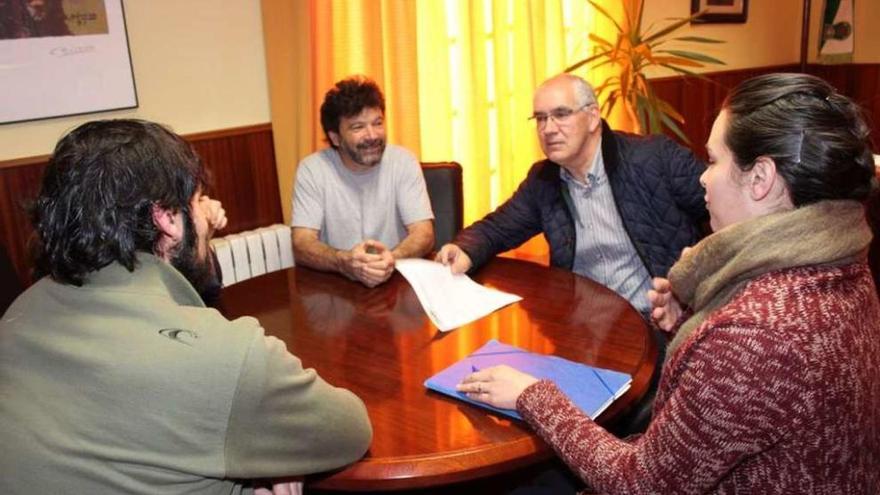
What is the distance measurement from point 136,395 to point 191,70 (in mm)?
2079

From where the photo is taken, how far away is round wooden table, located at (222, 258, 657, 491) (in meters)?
1.10

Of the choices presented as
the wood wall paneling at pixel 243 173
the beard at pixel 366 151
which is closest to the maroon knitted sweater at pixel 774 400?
the beard at pixel 366 151

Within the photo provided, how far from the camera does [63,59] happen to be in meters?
2.40

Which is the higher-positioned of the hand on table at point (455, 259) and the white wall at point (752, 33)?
the white wall at point (752, 33)

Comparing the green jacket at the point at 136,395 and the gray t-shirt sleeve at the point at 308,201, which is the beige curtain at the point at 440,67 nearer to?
the gray t-shirt sleeve at the point at 308,201

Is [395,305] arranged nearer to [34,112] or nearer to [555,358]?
[555,358]

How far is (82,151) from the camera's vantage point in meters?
0.96

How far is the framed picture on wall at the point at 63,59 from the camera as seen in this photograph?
2.30 m

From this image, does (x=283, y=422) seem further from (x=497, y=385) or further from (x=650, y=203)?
(x=650, y=203)

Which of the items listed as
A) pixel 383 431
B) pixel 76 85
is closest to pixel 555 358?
pixel 383 431

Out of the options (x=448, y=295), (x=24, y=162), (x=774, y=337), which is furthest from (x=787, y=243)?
(x=24, y=162)

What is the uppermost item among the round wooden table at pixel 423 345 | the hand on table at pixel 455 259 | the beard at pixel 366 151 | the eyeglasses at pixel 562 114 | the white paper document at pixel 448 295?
the eyeglasses at pixel 562 114

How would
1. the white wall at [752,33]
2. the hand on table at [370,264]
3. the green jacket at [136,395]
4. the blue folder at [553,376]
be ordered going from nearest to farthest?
1. the green jacket at [136,395]
2. the blue folder at [553,376]
3. the hand on table at [370,264]
4. the white wall at [752,33]

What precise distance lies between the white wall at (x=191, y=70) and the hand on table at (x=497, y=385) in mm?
1840
